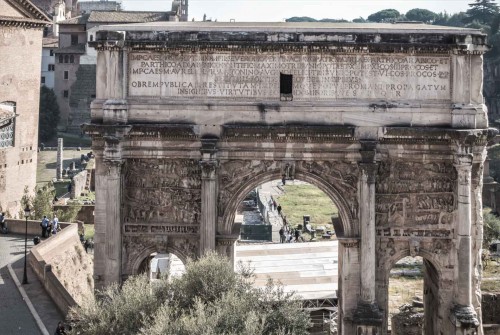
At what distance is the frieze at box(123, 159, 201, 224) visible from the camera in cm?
1861

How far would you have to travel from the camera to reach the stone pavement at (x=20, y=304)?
21.2 metres

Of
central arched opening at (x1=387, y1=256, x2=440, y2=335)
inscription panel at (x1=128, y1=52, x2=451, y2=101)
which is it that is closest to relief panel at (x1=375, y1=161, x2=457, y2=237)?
central arched opening at (x1=387, y1=256, x2=440, y2=335)

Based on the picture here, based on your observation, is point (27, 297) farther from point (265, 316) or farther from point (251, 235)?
point (251, 235)

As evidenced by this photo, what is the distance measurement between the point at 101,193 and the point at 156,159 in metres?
1.55

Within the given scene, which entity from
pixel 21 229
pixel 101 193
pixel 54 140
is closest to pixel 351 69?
pixel 101 193

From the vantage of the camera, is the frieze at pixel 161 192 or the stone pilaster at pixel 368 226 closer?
the stone pilaster at pixel 368 226

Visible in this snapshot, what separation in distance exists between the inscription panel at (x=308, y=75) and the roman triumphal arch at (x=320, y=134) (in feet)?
0.09

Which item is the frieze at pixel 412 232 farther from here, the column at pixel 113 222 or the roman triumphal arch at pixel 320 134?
the column at pixel 113 222

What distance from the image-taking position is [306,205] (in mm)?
53000

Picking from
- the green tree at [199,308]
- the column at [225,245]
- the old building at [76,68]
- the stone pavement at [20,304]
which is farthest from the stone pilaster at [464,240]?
the old building at [76,68]

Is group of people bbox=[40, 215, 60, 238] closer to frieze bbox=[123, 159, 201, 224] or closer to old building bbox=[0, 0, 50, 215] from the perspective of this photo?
old building bbox=[0, 0, 50, 215]

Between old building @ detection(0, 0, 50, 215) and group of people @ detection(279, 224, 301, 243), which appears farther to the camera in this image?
old building @ detection(0, 0, 50, 215)

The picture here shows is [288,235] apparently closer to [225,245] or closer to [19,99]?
[19,99]

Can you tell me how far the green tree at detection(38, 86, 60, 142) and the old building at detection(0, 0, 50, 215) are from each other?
3684cm
